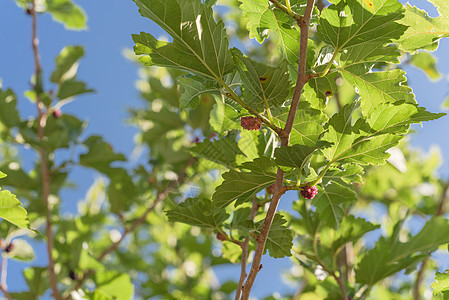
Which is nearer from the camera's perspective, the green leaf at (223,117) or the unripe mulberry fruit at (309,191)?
the unripe mulberry fruit at (309,191)

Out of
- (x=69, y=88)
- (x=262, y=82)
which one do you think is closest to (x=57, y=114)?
(x=69, y=88)

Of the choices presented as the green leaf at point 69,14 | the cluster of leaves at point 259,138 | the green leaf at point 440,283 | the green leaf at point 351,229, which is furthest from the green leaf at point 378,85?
the green leaf at point 69,14

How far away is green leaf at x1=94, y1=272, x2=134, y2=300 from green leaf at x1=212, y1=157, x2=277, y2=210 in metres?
0.85

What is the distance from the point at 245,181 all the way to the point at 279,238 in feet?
0.54

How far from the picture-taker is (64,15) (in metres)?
1.81

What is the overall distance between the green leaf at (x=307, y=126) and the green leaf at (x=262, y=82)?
0.04 metres

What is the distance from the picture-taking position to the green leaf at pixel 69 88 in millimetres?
1776

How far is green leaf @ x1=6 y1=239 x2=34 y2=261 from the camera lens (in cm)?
149

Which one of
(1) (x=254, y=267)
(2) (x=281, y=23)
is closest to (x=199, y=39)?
(2) (x=281, y=23)

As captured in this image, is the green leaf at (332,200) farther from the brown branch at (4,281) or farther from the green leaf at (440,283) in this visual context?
the brown branch at (4,281)

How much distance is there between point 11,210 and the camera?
72 centimetres

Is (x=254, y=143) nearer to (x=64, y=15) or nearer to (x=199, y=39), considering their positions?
(x=199, y=39)

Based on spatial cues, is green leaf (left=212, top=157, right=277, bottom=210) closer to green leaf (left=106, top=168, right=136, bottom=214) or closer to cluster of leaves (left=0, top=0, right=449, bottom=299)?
Answer: cluster of leaves (left=0, top=0, right=449, bottom=299)

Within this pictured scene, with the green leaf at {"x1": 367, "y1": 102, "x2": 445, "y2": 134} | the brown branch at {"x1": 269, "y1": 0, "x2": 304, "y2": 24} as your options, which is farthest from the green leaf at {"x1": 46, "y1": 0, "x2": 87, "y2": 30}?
the green leaf at {"x1": 367, "y1": 102, "x2": 445, "y2": 134}
